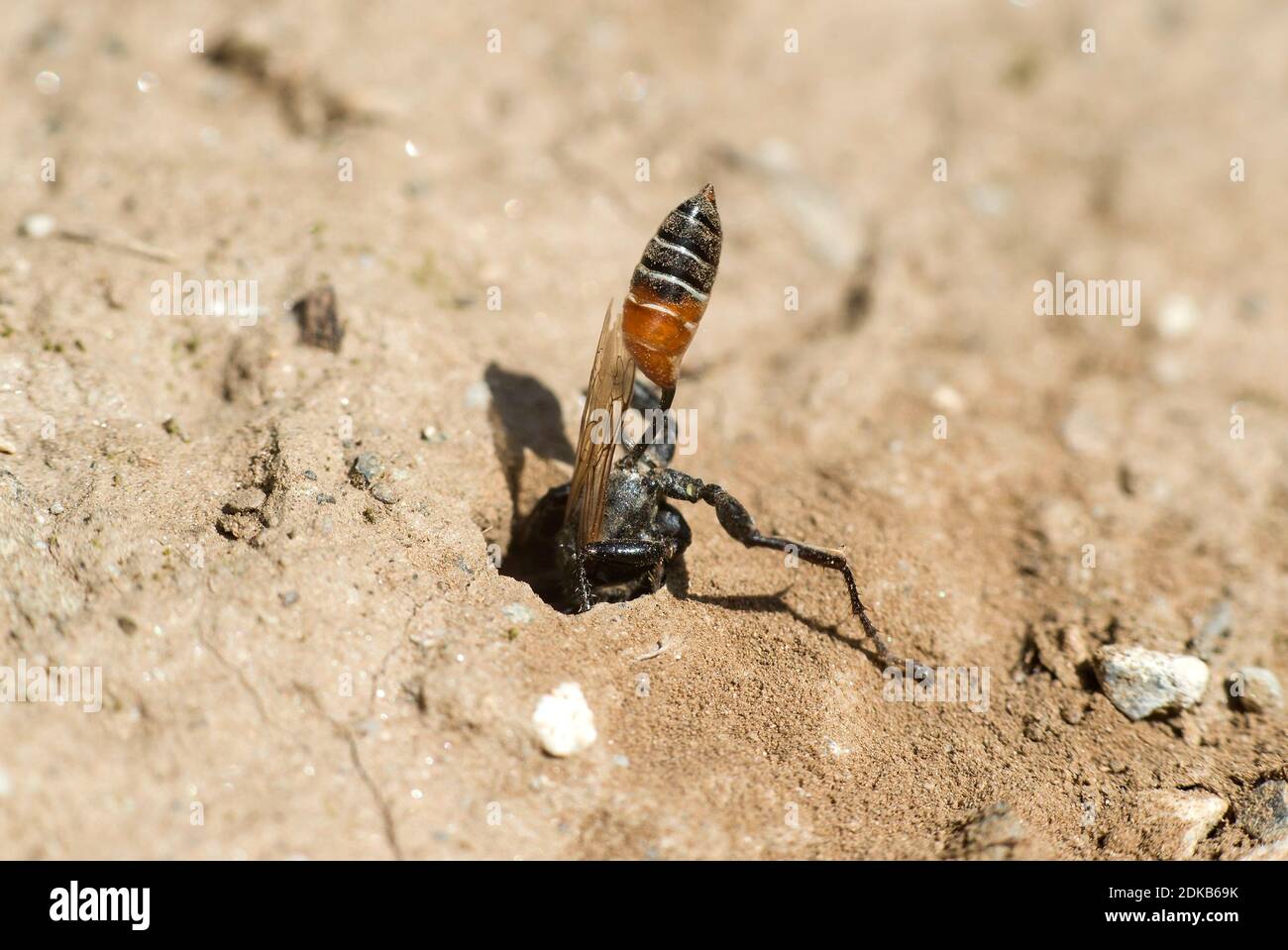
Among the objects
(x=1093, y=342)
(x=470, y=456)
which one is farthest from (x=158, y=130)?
(x=1093, y=342)

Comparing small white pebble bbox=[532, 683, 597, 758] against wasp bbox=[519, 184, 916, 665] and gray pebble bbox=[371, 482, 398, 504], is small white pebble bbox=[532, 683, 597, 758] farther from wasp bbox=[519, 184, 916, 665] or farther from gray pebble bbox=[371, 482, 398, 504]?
gray pebble bbox=[371, 482, 398, 504]

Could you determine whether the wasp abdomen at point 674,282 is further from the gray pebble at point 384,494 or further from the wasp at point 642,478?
the gray pebble at point 384,494

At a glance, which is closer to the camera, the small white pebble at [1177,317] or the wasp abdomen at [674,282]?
the wasp abdomen at [674,282]

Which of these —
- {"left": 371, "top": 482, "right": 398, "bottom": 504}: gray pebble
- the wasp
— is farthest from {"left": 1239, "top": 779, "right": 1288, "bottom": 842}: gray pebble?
{"left": 371, "top": 482, "right": 398, "bottom": 504}: gray pebble

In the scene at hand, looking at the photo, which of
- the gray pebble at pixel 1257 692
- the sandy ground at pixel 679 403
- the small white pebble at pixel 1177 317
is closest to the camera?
the sandy ground at pixel 679 403

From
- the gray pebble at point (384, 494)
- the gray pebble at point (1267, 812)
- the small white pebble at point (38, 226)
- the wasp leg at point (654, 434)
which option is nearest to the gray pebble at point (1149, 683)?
the gray pebble at point (1267, 812)

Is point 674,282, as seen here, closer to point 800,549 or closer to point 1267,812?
point 800,549

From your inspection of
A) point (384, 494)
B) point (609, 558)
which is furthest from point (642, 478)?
point (384, 494)
